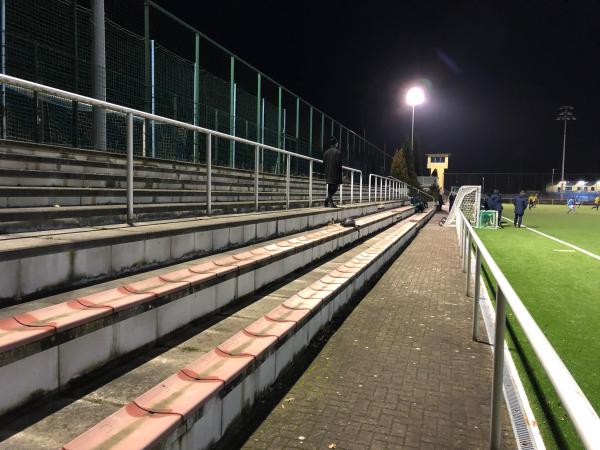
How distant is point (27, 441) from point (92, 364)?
62 centimetres

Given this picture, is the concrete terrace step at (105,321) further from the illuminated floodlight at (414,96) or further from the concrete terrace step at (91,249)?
the illuminated floodlight at (414,96)

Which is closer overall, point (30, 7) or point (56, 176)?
point (56, 176)

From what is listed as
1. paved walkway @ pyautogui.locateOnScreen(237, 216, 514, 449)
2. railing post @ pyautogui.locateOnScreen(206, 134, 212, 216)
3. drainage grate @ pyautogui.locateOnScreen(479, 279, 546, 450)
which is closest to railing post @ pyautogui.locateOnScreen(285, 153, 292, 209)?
railing post @ pyautogui.locateOnScreen(206, 134, 212, 216)

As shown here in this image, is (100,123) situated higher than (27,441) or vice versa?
(100,123)

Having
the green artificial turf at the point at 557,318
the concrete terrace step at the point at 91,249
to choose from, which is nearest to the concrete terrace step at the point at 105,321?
the concrete terrace step at the point at 91,249

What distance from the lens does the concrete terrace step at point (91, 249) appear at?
2.62 meters

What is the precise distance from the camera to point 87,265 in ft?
10.2

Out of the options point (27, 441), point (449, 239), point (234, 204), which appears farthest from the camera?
point (449, 239)

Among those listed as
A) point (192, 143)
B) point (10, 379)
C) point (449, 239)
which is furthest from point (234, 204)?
point (449, 239)

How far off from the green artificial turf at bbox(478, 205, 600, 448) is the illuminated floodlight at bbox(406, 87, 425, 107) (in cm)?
2574

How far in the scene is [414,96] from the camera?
35781 millimetres

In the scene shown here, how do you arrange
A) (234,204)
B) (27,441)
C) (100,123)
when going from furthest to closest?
(234,204)
(100,123)
(27,441)

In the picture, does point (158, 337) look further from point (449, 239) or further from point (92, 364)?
point (449, 239)

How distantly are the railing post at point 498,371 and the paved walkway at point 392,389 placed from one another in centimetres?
22
